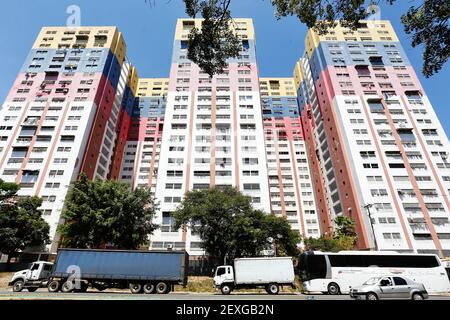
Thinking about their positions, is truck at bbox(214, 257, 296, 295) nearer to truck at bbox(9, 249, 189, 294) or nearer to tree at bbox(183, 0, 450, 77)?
truck at bbox(9, 249, 189, 294)

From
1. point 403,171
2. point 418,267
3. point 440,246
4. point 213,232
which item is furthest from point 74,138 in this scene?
point 440,246

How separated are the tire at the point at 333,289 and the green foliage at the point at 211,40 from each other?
61.1ft

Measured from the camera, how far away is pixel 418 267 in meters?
21.9

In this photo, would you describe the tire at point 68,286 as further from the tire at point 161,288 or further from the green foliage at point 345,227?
the green foliage at point 345,227

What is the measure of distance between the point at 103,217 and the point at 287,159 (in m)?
62.4

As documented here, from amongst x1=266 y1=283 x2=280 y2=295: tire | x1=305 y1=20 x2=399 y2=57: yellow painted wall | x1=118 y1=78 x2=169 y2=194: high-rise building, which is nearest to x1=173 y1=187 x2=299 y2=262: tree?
x1=266 y1=283 x2=280 y2=295: tire

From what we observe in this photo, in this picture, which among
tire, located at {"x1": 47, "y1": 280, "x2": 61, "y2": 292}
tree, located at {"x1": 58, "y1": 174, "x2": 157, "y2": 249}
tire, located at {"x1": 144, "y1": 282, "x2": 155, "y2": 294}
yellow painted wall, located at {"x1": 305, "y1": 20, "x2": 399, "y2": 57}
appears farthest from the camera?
yellow painted wall, located at {"x1": 305, "y1": 20, "x2": 399, "y2": 57}

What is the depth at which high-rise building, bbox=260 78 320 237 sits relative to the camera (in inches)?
2849

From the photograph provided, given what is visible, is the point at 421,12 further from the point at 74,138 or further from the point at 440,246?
the point at 74,138

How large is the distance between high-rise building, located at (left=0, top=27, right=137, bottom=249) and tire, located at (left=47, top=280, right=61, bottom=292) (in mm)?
29931

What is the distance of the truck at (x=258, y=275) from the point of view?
20.9 metres

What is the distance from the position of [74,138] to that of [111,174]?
58.8 feet

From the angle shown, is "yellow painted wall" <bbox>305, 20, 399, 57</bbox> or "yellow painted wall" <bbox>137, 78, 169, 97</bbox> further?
"yellow painted wall" <bbox>137, 78, 169, 97</bbox>

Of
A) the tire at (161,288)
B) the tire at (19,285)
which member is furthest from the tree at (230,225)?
the tire at (19,285)
